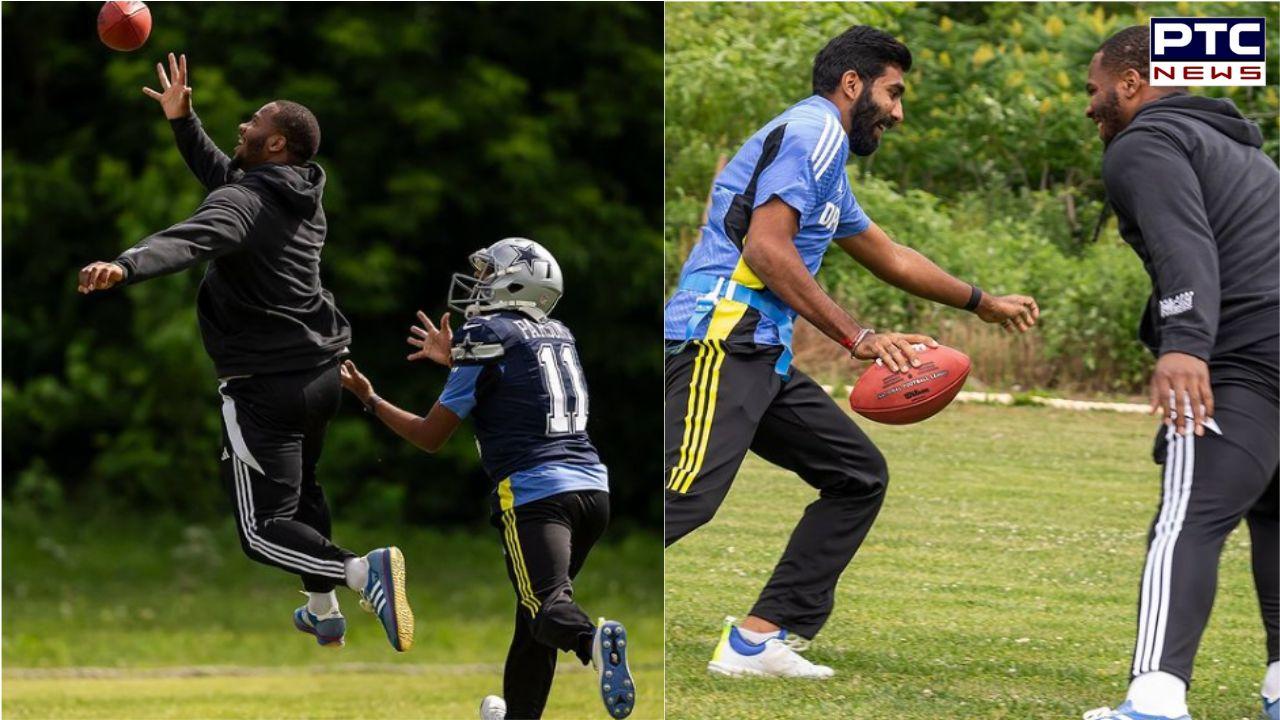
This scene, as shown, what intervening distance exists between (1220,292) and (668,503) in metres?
1.87

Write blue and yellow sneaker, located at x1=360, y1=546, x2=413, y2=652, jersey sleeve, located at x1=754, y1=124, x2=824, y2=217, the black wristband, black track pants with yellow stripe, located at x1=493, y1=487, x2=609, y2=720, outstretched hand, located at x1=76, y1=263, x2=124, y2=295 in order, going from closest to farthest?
outstretched hand, located at x1=76, y1=263, x2=124, y2=295, black track pants with yellow stripe, located at x1=493, y1=487, x2=609, y2=720, blue and yellow sneaker, located at x1=360, y1=546, x2=413, y2=652, jersey sleeve, located at x1=754, y1=124, x2=824, y2=217, the black wristband

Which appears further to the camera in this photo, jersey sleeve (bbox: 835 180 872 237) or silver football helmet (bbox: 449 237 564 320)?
jersey sleeve (bbox: 835 180 872 237)

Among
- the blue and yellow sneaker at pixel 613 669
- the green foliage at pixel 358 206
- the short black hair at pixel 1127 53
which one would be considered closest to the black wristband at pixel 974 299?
the short black hair at pixel 1127 53

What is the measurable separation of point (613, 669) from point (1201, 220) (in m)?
2.08

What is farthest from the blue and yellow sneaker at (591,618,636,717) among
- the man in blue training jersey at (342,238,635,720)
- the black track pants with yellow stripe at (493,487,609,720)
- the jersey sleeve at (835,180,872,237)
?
the jersey sleeve at (835,180,872,237)

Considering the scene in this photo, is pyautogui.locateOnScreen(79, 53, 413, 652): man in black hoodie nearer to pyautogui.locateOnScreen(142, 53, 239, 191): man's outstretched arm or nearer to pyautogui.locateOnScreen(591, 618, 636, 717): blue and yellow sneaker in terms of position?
pyautogui.locateOnScreen(142, 53, 239, 191): man's outstretched arm

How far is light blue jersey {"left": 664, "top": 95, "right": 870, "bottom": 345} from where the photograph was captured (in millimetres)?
5871

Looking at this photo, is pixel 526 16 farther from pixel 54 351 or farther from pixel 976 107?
pixel 976 107

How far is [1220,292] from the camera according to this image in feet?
17.3

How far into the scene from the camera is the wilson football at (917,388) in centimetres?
570

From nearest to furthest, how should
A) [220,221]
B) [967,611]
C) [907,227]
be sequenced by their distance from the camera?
1. [220,221]
2. [967,611]
3. [907,227]

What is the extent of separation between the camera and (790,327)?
6172mm

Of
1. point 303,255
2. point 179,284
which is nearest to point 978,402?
point 303,255

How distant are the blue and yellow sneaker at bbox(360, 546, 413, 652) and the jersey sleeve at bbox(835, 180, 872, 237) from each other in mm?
2041
